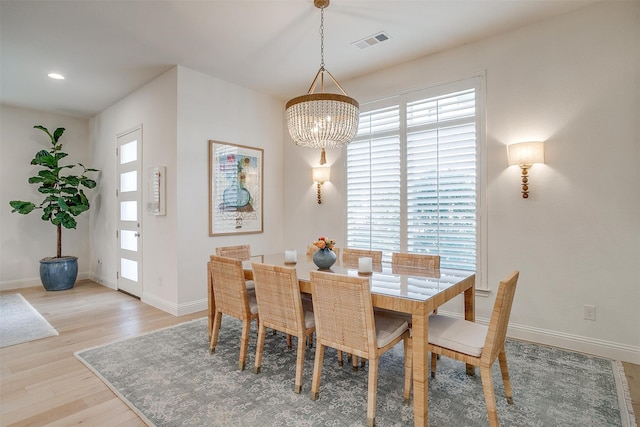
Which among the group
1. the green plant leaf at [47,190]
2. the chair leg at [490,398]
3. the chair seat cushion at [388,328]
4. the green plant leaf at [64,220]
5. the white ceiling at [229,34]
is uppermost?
the white ceiling at [229,34]

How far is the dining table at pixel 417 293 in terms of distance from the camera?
178cm

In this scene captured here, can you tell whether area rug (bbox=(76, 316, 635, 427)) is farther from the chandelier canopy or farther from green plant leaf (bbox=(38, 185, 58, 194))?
green plant leaf (bbox=(38, 185, 58, 194))

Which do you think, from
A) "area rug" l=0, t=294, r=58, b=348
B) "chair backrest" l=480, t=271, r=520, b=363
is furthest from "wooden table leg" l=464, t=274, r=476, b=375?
"area rug" l=0, t=294, r=58, b=348

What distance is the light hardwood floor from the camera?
2.01 meters

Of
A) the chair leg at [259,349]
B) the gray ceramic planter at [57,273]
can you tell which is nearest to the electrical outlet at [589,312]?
the chair leg at [259,349]

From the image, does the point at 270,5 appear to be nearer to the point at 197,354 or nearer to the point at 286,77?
the point at 286,77

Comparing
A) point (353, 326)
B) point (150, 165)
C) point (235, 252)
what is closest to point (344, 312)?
point (353, 326)

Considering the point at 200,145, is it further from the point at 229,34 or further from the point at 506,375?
the point at 506,375

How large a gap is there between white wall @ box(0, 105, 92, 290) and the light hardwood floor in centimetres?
159

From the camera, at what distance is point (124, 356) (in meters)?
2.80

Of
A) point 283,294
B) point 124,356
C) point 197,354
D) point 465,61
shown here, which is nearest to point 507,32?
point 465,61

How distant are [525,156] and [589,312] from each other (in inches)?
57.3

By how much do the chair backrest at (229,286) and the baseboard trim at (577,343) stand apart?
2.58m

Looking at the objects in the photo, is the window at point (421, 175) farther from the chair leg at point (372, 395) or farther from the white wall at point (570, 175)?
the chair leg at point (372, 395)
